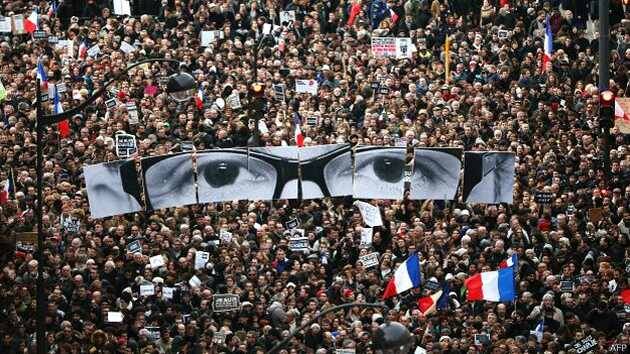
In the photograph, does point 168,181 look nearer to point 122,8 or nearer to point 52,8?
point 122,8

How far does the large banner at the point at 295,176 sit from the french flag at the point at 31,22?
27.1 ft

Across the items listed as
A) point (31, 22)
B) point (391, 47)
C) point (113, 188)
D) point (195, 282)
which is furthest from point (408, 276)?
point (31, 22)

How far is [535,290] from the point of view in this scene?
96.7 ft

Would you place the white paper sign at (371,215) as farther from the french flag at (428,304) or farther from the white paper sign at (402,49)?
the white paper sign at (402,49)

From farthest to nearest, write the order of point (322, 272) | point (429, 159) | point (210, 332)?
point (429, 159)
point (322, 272)
point (210, 332)

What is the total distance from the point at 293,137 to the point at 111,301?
266 inches

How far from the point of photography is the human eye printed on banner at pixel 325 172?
1266 inches

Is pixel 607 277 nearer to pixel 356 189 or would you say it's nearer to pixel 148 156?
pixel 356 189

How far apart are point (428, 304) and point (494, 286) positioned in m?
0.94

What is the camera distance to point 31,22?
39.4m

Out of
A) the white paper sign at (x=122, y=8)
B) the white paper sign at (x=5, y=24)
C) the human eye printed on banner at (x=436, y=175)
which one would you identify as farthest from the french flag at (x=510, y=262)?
the white paper sign at (x=122, y=8)

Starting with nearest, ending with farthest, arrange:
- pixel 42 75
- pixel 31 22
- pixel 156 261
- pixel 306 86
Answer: pixel 156 261 → pixel 42 75 → pixel 306 86 → pixel 31 22

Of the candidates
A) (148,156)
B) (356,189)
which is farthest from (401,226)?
(148,156)

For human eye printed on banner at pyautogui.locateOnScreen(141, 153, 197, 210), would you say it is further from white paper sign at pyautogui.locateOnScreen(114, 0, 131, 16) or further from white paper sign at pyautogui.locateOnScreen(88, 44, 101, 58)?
white paper sign at pyautogui.locateOnScreen(114, 0, 131, 16)
